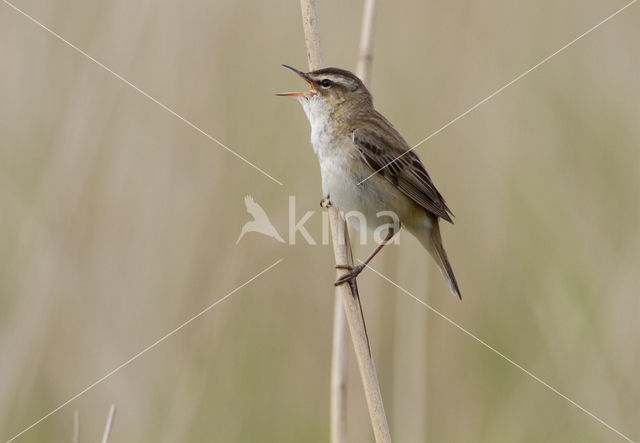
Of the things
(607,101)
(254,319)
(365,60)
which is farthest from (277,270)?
(607,101)

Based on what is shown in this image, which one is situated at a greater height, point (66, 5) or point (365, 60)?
point (66, 5)

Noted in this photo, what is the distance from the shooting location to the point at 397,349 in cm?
432

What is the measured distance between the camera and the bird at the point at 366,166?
390cm

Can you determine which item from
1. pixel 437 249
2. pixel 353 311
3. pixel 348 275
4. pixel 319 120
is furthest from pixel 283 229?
pixel 353 311

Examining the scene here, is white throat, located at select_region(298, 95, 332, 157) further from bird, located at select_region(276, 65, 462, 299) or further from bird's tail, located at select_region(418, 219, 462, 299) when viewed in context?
bird's tail, located at select_region(418, 219, 462, 299)

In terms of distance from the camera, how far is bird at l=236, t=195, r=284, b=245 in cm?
445

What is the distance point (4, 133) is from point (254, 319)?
77.4 inches

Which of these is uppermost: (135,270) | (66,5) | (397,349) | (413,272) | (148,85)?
(66,5)

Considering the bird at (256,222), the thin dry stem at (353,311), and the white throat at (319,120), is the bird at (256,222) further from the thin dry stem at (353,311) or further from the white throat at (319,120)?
the thin dry stem at (353,311)

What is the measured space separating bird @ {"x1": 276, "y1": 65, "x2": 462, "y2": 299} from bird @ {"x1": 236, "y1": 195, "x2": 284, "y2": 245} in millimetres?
607

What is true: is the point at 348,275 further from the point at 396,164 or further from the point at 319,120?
the point at 319,120

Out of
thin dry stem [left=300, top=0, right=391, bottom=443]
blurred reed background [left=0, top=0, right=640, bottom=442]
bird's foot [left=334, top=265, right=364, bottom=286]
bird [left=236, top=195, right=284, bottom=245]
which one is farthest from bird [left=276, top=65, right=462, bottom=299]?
bird [left=236, top=195, right=284, bottom=245]

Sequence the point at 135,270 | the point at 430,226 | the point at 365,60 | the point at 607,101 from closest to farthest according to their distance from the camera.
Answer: the point at 365,60 < the point at 430,226 < the point at 135,270 < the point at 607,101

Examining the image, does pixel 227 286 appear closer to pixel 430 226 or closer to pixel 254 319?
pixel 254 319
